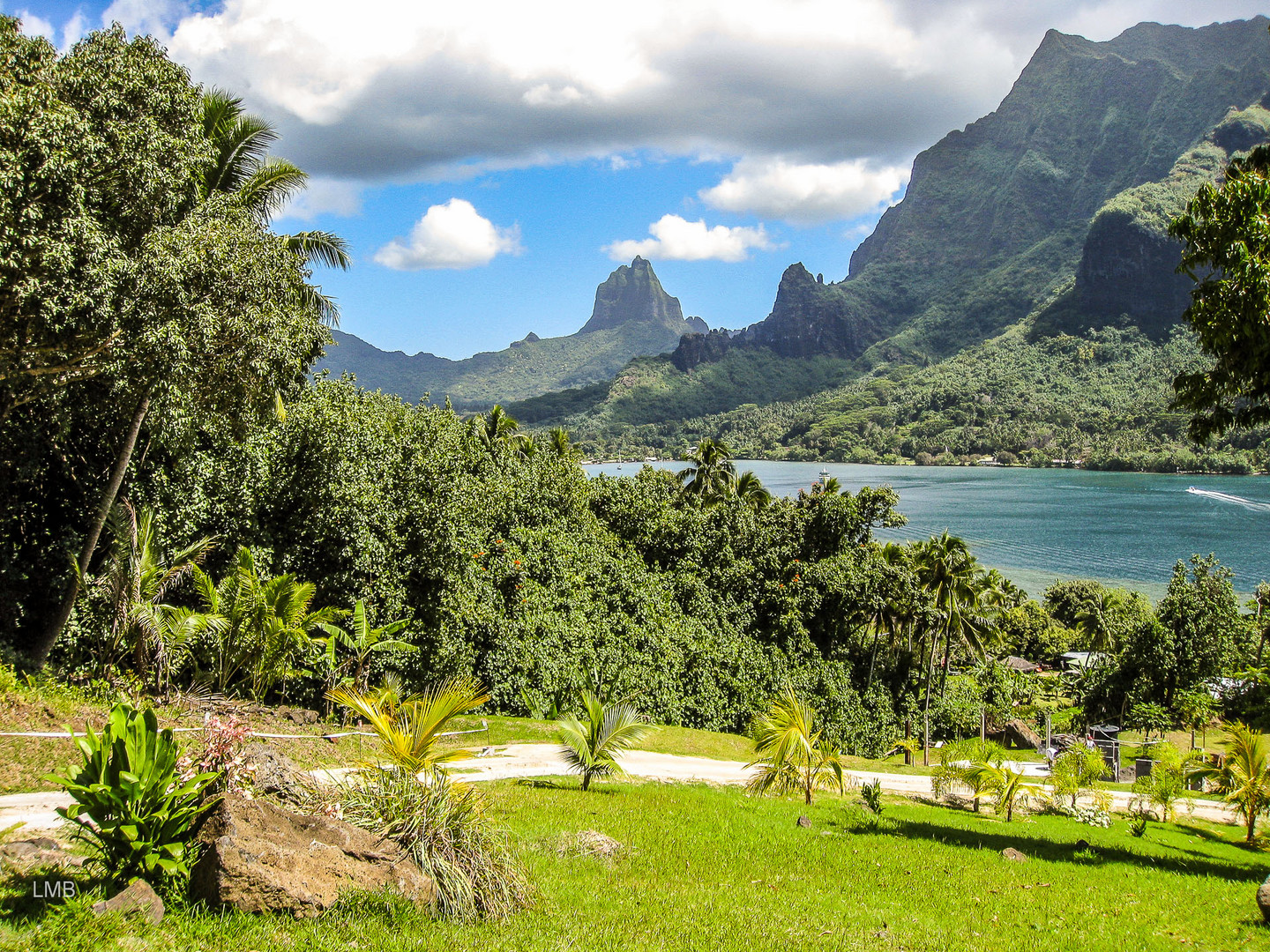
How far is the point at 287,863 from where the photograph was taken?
16.6 feet

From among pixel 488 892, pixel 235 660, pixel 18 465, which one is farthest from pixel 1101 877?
pixel 18 465

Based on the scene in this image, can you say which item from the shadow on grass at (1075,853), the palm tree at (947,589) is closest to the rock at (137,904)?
the shadow on grass at (1075,853)

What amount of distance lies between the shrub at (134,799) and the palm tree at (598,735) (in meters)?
6.84

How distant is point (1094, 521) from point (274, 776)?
10802 cm

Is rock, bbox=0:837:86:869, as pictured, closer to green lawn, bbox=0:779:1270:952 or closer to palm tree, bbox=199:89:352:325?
green lawn, bbox=0:779:1270:952

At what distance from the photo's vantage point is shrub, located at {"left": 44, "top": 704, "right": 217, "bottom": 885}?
4641mm

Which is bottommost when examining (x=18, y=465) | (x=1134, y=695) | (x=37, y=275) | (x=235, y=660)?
(x=1134, y=695)

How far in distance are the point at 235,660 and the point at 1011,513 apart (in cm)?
10443

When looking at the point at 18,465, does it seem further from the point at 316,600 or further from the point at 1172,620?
the point at 1172,620

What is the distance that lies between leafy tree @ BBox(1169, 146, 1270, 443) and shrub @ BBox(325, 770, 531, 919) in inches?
405

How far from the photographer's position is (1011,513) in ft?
333

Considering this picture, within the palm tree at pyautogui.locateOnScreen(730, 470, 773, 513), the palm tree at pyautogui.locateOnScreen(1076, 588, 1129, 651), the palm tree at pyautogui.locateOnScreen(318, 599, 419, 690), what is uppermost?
the palm tree at pyautogui.locateOnScreen(730, 470, 773, 513)

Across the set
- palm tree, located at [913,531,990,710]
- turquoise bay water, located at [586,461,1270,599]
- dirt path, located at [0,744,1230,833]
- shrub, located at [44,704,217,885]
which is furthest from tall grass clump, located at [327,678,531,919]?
turquoise bay water, located at [586,461,1270,599]

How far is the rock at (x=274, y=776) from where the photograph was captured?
229 inches
